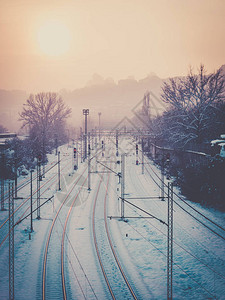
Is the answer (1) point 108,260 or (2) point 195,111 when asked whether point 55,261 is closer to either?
(1) point 108,260

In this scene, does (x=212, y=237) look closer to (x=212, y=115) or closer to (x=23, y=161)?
(x=212, y=115)

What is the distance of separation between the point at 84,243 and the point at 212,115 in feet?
72.1

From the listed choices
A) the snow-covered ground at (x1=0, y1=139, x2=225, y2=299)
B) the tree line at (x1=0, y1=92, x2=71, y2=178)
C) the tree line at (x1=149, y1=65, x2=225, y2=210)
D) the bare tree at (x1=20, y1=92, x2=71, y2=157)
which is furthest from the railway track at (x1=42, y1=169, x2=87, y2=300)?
the bare tree at (x1=20, y1=92, x2=71, y2=157)

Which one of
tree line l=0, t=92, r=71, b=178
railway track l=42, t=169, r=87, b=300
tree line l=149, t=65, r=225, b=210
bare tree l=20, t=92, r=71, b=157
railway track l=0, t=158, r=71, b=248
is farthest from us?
bare tree l=20, t=92, r=71, b=157

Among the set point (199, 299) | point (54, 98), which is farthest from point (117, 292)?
point (54, 98)

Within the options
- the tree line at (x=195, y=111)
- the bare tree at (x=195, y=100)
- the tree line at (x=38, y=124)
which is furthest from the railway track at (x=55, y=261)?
the tree line at (x=38, y=124)

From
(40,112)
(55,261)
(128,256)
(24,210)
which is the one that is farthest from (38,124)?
(128,256)

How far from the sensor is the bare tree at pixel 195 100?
91.5 ft

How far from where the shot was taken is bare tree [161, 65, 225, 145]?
2788cm

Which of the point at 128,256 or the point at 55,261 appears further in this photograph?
the point at 128,256

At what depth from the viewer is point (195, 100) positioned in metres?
28.6

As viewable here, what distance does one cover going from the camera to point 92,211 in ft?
60.3

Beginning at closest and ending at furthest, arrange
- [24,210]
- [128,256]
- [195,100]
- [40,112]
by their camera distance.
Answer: [128,256]
[24,210]
[195,100]
[40,112]

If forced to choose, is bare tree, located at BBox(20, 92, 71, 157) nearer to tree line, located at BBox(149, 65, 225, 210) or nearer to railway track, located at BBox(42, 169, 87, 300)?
tree line, located at BBox(149, 65, 225, 210)
